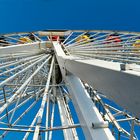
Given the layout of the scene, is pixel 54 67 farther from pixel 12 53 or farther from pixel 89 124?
pixel 89 124

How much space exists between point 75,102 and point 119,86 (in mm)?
3917

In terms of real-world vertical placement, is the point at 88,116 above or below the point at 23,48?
below

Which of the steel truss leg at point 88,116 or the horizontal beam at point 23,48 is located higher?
the horizontal beam at point 23,48

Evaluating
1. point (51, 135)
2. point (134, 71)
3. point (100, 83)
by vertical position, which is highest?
point (134, 71)

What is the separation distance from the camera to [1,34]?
81.3 ft

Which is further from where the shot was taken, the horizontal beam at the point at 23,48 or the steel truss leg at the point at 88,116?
the horizontal beam at the point at 23,48

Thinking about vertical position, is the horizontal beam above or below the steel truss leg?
above

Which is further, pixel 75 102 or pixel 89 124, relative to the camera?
pixel 75 102

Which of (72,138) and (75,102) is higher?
(75,102)

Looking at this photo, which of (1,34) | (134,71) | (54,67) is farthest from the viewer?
(1,34)

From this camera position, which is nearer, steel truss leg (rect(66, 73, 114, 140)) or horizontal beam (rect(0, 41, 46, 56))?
steel truss leg (rect(66, 73, 114, 140))

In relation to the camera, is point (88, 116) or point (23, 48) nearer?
point (88, 116)

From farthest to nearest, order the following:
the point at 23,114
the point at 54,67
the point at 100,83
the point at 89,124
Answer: the point at 54,67 < the point at 23,114 < the point at 89,124 < the point at 100,83

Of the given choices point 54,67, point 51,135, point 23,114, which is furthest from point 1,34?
point 51,135
